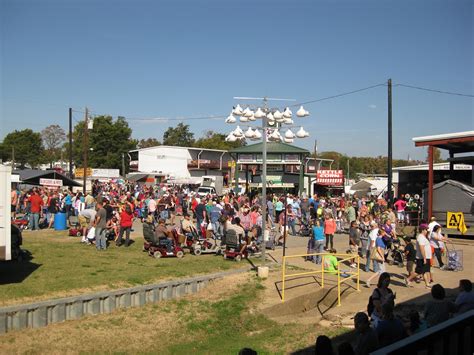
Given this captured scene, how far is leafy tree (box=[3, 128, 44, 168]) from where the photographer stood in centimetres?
9469

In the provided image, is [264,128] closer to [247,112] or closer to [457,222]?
[247,112]

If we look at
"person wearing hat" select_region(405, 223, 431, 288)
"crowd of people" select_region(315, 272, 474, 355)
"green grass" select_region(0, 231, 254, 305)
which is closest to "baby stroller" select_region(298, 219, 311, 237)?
"green grass" select_region(0, 231, 254, 305)

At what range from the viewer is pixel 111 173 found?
62344mm

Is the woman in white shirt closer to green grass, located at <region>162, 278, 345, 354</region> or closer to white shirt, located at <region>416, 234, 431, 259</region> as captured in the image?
white shirt, located at <region>416, 234, 431, 259</region>

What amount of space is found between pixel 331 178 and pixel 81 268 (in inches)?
1650

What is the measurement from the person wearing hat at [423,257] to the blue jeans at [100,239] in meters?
9.91

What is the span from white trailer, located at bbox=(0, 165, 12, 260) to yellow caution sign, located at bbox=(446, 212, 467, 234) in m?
17.6

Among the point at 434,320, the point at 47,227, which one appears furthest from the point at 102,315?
the point at 47,227

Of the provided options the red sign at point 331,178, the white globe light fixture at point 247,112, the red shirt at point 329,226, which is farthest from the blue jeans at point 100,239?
the red sign at point 331,178

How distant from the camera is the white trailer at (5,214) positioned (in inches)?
408

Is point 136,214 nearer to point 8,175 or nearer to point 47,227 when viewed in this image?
point 47,227

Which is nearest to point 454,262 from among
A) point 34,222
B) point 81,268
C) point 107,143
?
point 81,268

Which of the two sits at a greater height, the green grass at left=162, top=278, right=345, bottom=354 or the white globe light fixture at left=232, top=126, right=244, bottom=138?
the white globe light fixture at left=232, top=126, right=244, bottom=138

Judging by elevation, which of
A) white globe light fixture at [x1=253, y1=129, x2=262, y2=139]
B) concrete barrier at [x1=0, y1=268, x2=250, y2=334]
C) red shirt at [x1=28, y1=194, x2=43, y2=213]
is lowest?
concrete barrier at [x1=0, y1=268, x2=250, y2=334]
